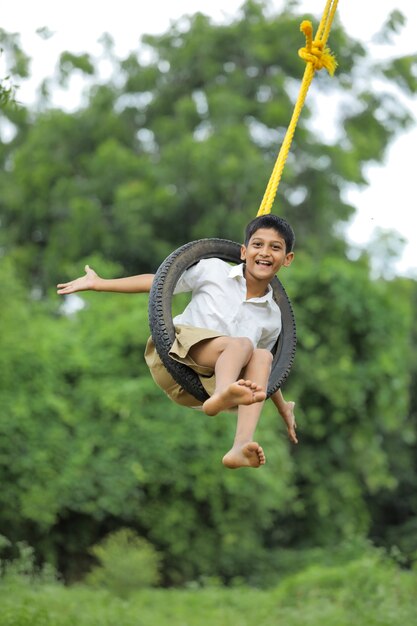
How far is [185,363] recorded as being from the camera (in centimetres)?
393

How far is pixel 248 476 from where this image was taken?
520 inches

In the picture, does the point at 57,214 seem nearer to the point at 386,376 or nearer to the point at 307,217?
the point at 307,217

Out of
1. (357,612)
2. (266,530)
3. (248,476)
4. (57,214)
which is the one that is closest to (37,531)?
(248,476)

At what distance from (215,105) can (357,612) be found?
29.3 ft

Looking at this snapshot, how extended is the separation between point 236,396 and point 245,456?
0.21 meters

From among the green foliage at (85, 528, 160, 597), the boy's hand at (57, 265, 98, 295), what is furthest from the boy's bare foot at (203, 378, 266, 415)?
the green foliage at (85, 528, 160, 597)

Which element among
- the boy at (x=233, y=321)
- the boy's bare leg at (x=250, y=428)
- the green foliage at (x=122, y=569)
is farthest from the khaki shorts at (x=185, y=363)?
the green foliage at (x=122, y=569)

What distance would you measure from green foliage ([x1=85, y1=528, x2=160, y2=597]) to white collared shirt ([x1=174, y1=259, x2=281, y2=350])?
8.13 meters

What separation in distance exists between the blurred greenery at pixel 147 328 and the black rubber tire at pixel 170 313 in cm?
551

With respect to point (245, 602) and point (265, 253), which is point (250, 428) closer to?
point (265, 253)

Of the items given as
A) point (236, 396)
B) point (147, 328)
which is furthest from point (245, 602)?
point (236, 396)

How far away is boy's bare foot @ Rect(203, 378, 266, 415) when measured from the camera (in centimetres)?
364

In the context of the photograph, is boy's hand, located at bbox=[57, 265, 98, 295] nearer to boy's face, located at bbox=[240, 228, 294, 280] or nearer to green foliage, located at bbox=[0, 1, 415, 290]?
boy's face, located at bbox=[240, 228, 294, 280]

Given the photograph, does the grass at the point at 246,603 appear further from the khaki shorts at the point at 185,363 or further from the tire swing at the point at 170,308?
the tire swing at the point at 170,308
